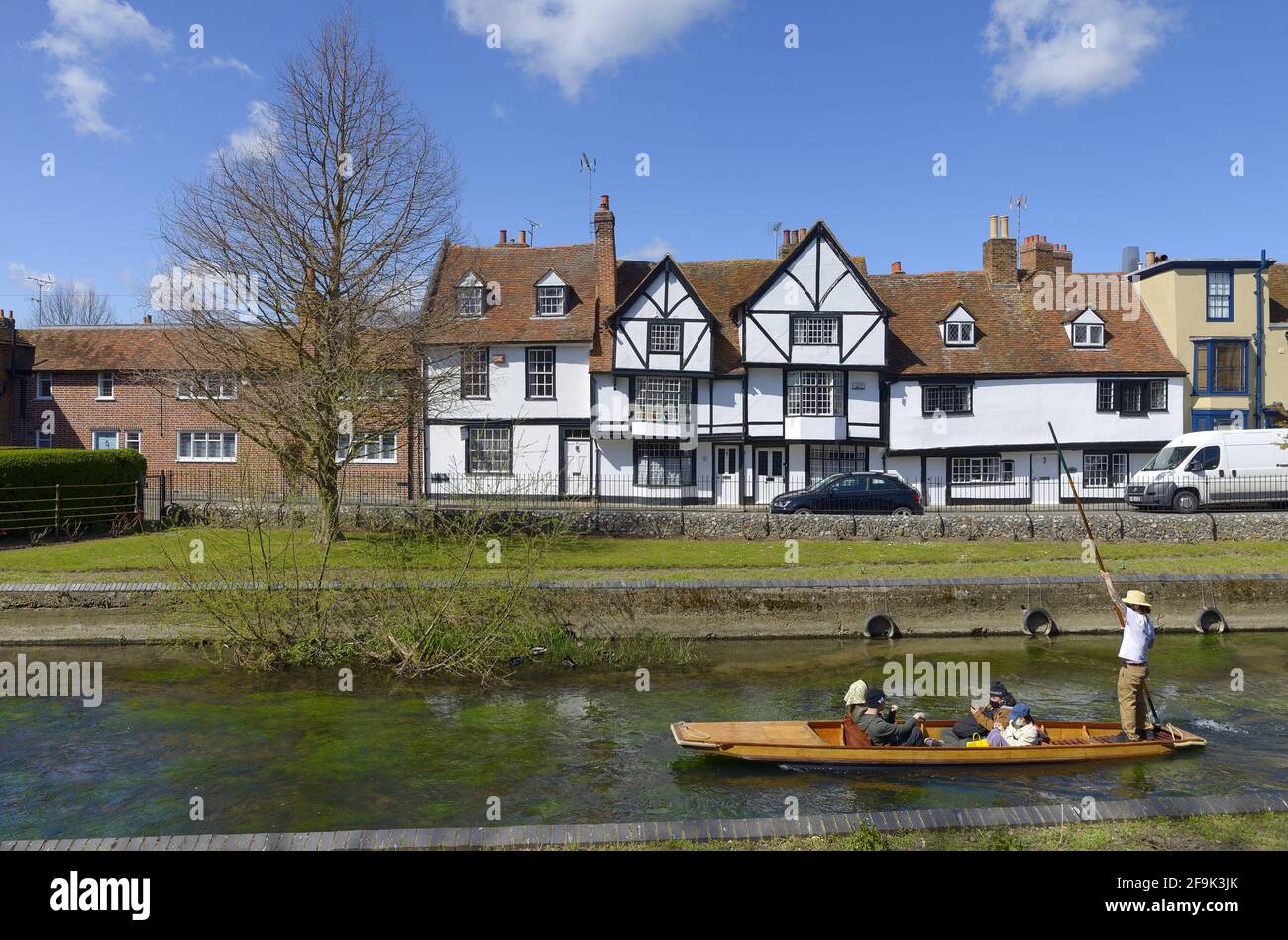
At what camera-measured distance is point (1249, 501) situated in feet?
94.8

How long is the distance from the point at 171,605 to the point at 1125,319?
37.7 m

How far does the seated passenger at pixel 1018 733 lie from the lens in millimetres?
12109

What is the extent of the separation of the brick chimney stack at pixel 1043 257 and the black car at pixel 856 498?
17.3 metres

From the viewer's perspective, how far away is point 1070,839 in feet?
25.5

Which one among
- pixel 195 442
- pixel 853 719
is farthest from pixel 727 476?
pixel 195 442

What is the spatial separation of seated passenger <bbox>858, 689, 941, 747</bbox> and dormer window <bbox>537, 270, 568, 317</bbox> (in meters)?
27.2

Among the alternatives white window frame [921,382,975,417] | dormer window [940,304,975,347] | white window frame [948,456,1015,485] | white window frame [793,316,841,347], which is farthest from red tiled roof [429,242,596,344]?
white window frame [948,456,1015,485]

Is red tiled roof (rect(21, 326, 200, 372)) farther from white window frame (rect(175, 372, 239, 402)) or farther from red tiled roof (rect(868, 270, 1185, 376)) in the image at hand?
red tiled roof (rect(868, 270, 1185, 376))

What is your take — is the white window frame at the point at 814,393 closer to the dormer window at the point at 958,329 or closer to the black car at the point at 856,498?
the dormer window at the point at 958,329

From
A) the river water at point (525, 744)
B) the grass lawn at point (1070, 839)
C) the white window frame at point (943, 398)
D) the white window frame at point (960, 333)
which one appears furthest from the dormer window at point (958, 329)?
the grass lawn at point (1070, 839)

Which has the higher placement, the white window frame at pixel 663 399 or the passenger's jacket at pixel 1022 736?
the white window frame at pixel 663 399

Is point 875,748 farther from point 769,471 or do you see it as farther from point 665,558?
point 769,471

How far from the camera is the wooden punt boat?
11.8m
